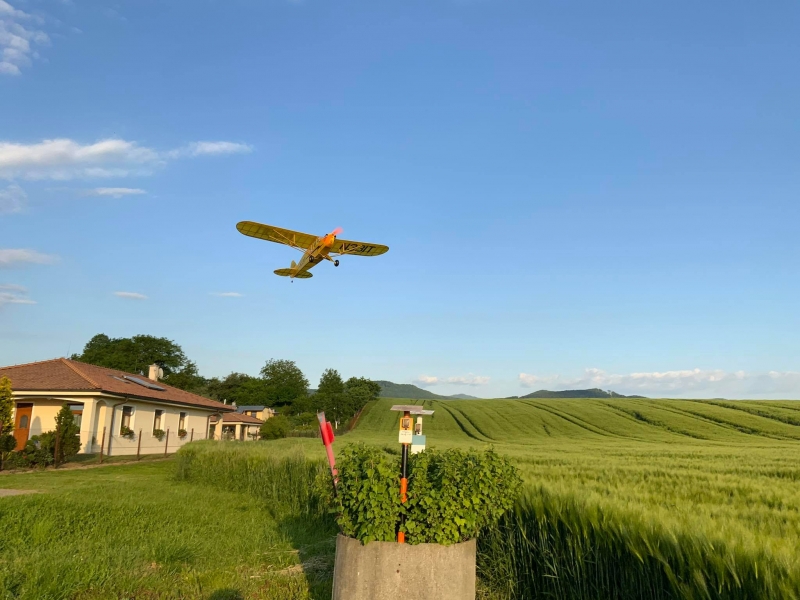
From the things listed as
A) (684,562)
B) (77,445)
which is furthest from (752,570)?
(77,445)

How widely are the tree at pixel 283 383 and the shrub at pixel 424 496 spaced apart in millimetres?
92263

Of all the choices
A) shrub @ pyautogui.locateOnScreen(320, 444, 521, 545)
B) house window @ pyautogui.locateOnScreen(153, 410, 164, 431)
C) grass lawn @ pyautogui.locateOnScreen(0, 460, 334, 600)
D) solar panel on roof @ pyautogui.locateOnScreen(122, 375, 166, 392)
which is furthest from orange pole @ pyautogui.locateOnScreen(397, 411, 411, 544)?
solar panel on roof @ pyautogui.locateOnScreen(122, 375, 166, 392)

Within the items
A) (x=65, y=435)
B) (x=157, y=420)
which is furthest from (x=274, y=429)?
(x=65, y=435)

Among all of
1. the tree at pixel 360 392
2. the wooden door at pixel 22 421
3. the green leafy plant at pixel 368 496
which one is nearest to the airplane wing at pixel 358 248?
the wooden door at pixel 22 421

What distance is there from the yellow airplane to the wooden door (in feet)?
39.3

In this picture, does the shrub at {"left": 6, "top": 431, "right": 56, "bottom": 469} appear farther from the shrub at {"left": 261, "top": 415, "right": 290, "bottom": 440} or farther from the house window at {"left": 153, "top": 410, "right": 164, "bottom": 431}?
the shrub at {"left": 261, "top": 415, "right": 290, "bottom": 440}

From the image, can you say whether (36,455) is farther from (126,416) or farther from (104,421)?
(126,416)

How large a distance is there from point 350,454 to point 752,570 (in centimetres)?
305

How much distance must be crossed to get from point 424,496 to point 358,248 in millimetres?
21534

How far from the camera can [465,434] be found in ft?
141

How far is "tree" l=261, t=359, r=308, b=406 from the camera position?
99500mm

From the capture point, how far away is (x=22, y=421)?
79.7 feet

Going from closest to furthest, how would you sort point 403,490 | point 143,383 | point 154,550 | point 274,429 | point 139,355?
1. point 403,490
2. point 154,550
3. point 143,383
4. point 274,429
5. point 139,355

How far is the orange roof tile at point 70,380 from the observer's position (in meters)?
24.2
